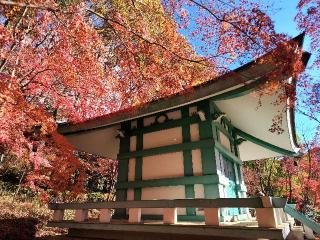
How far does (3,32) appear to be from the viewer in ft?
40.5

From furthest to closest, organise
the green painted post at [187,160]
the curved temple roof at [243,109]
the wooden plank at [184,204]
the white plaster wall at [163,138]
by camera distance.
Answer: the white plaster wall at [163,138]
the green painted post at [187,160]
the curved temple roof at [243,109]
the wooden plank at [184,204]

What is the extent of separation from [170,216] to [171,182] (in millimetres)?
1826

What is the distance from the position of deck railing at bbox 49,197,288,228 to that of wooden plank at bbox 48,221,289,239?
16 cm

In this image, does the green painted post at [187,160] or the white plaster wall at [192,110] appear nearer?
the green painted post at [187,160]

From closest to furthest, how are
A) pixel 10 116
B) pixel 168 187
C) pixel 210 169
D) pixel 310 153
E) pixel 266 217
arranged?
1. pixel 266 217
2. pixel 210 169
3. pixel 168 187
4. pixel 10 116
5. pixel 310 153

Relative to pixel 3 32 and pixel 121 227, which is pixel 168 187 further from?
pixel 3 32

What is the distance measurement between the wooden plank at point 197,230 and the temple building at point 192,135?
149 centimetres

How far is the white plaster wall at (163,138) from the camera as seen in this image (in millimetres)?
7887

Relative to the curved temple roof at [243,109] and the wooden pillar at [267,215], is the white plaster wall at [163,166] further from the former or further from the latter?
the wooden pillar at [267,215]

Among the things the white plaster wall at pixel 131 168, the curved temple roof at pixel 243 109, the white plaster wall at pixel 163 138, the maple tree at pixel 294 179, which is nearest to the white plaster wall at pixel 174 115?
the white plaster wall at pixel 163 138

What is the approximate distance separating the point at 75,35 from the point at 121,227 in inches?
396

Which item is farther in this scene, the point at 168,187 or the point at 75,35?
the point at 75,35

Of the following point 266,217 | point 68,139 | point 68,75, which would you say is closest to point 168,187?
point 266,217

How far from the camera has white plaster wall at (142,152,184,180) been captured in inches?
297
